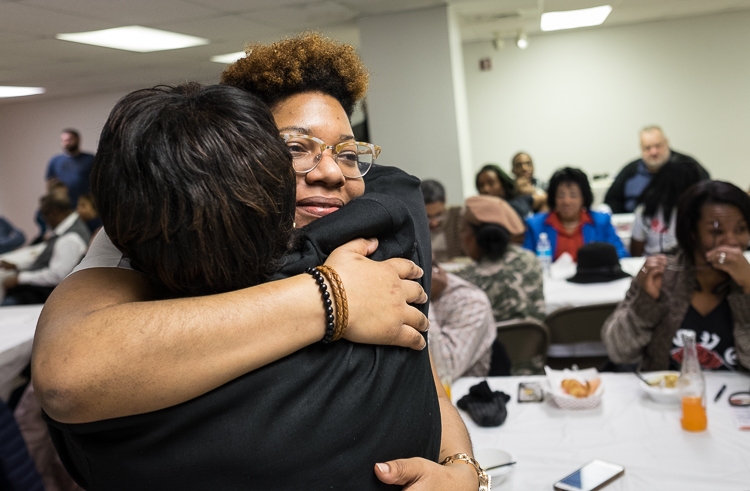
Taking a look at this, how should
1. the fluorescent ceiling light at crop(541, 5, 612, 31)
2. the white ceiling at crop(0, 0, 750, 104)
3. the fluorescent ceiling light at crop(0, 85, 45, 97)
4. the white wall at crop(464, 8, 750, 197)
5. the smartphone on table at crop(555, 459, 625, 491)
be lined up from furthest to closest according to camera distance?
1. the white wall at crop(464, 8, 750, 197)
2. the fluorescent ceiling light at crop(0, 85, 45, 97)
3. the fluorescent ceiling light at crop(541, 5, 612, 31)
4. the white ceiling at crop(0, 0, 750, 104)
5. the smartphone on table at crop(555, 459, 625, 491)

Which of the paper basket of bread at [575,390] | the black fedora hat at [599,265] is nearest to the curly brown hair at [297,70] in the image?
the paper basket of bread at [575,390]

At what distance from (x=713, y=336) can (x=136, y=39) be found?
5.85m

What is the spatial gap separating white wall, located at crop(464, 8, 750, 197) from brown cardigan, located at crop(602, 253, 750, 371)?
7320 millimetres

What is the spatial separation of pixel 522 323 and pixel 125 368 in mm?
2377

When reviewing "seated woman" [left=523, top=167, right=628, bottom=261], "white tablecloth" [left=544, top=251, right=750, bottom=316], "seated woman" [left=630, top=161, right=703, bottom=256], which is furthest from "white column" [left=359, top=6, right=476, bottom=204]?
"white tablecloth" [left=544, top=251, right=750, bottom=316]

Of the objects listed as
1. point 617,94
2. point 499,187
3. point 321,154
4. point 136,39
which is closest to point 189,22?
point 136,39

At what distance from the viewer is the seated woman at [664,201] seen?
4.29 meters

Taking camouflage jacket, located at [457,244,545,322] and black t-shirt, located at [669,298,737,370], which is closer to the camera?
black t-shirt, located at [669,298,737,370]

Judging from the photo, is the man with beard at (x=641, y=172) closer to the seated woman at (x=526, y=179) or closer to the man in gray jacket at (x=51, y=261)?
the seated woman at (x=526, y=179)

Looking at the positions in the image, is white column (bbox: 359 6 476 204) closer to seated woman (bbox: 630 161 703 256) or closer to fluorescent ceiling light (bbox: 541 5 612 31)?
fluorescent ceiling light (bbox: 541 5 612 31)

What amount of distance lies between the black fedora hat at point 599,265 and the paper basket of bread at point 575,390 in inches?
75.3

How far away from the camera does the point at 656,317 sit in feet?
7.38

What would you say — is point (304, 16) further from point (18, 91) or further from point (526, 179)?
point (18, 91)

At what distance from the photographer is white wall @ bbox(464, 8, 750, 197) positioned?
870 cm
